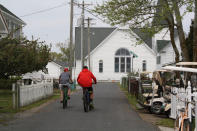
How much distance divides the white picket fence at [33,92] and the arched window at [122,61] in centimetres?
3903

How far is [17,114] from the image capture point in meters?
14.7

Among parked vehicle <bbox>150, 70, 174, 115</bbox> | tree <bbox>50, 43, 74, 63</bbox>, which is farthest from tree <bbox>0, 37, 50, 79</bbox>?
tree <bbox>50, 43, 74, 63</bbox>

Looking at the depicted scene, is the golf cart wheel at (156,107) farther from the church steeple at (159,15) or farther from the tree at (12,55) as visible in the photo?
the tree at (12,55)

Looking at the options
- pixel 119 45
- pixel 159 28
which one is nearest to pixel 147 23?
pixel 159 28

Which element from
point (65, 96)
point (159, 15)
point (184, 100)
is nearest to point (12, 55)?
point (65, 96)

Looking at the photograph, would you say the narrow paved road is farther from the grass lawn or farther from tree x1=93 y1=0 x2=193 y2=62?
tree x1=93 y1=0 x2=193 y2=62

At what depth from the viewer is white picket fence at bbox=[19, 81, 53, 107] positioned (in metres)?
17.3

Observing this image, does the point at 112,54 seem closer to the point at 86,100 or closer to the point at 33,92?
the point at 33,92

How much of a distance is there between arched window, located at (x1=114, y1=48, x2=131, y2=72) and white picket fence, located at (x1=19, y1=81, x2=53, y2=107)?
128 ft

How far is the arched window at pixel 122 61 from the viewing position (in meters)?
64.2

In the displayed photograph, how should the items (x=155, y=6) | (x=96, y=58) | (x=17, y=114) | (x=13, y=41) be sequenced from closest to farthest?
(x=17, y=114) < (x=13, y=41) < (x=155, y=6) < (x=96, y=58)

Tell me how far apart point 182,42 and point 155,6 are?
2.62 m

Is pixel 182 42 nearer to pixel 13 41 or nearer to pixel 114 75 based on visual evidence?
pixel 13 41

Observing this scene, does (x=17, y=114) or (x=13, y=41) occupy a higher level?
(x=13, y=41)
